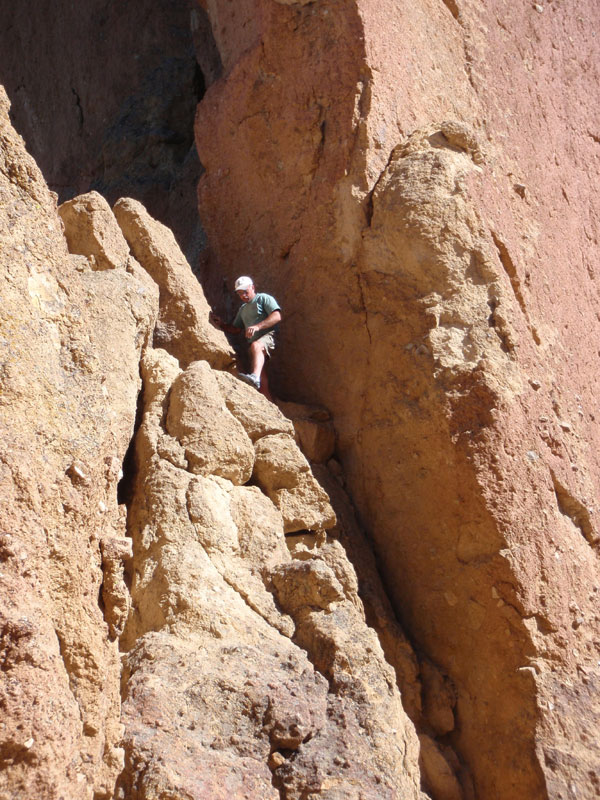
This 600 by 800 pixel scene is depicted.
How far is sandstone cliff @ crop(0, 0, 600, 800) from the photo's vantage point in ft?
9.09

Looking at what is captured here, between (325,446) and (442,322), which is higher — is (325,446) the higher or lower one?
the lower one

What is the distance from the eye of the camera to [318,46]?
197 inches

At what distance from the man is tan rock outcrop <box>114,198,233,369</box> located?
154mm

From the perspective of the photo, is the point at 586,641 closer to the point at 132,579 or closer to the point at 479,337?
the point at 479,337

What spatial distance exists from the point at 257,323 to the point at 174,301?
479mm

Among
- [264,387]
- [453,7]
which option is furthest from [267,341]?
[453,7]

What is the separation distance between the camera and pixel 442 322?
4.47m

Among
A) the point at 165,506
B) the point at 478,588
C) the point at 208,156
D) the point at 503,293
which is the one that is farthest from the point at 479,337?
the point at 208,156

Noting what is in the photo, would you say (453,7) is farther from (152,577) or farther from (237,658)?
(237,658)

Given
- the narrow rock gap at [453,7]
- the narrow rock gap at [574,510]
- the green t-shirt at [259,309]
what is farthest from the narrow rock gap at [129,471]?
the narrow rock gap at [453,7]

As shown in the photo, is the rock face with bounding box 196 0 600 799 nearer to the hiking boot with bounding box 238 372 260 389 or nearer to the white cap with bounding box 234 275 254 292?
the white cap with bounding box 234 275 254 292

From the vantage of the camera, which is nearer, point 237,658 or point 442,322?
point 237,658

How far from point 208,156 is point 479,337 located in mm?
2055

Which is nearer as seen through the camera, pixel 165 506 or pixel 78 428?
pixel 78 428
